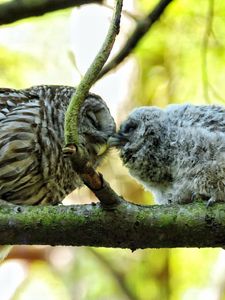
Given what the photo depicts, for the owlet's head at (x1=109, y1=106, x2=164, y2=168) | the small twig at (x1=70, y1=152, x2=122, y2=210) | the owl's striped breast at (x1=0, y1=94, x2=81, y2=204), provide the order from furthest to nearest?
1. the owl's striped breast at (x1=0, y1=94, x2=81, y2=204)
2. the owlet's head at (x1=109, y1=106, x2=164, y2=168)
3. the small twig at (x1=70, y1=152, x2=122, y2=210)

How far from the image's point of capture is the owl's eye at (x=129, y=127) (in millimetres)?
2432

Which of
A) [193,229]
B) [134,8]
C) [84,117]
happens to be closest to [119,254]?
[134,8]

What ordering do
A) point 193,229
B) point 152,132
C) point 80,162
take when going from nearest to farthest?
point 80,162 < point 193,229 < point 152,132

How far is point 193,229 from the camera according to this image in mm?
2010

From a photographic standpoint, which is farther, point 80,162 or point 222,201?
point 222,201

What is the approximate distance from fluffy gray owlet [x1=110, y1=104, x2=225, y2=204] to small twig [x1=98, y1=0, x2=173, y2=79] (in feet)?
2.08

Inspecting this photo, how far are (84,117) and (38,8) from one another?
1.50 feet

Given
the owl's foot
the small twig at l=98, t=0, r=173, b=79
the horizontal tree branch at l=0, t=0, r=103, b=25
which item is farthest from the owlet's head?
the horizontal tree branch at l=0, t=0, r=103, b=25

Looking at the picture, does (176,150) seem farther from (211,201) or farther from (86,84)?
(86,84)

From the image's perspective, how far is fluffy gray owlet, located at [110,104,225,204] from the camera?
7.04 feet

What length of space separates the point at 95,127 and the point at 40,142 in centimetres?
29

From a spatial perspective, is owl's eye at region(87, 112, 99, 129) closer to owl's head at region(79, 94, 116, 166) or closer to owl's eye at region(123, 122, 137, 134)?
owl's head at region(79, 94, 116, 166)

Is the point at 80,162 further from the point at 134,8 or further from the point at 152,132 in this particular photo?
the point at 134,8

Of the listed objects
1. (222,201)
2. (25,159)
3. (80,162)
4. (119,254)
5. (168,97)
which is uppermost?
(80,162)
